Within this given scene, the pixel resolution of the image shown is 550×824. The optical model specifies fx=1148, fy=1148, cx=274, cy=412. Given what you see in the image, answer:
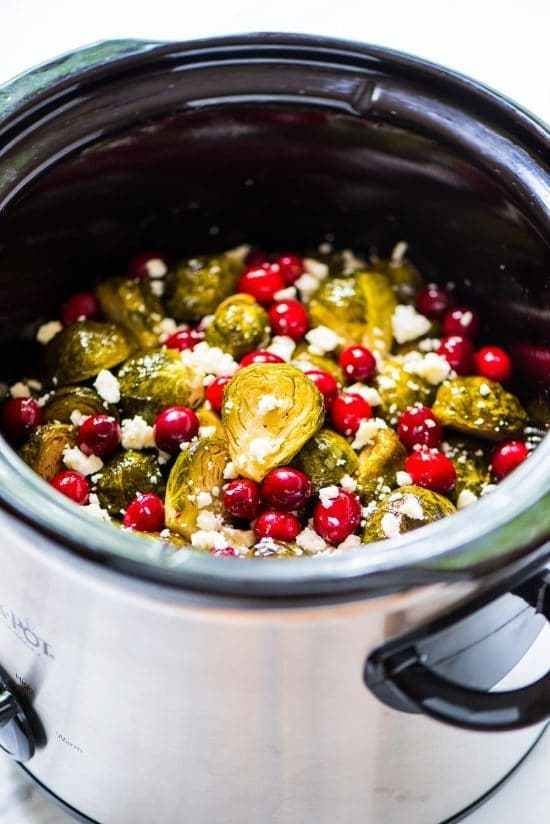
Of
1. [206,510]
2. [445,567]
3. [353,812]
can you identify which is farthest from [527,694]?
[206,510]

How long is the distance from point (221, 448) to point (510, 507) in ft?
1.36

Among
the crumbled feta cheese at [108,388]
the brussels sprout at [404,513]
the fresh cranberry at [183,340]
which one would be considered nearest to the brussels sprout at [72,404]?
the crumbled feta cheese at [108,388]

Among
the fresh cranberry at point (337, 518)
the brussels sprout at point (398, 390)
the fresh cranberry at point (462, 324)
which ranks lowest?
the fresh cranberry at point (337, 518)

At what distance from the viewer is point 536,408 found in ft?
4.10

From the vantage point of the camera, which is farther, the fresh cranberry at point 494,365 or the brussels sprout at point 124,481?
the fresh cranberry at point 494,365

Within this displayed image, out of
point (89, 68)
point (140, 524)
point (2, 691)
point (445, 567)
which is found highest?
point (89, 68)

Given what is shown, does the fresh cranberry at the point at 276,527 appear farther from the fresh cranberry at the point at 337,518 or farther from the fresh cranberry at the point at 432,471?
the fresh cranberry at the point at 432,471

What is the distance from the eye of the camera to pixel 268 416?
1132 mm

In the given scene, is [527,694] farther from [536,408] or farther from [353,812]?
[536,408]

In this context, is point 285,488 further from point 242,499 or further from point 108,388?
point 108,388

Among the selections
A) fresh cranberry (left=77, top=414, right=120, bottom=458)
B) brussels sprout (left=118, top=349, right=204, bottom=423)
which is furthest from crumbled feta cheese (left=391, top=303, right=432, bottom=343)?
fresh cranberry (left=77, top=414, right=120, bottom=458)

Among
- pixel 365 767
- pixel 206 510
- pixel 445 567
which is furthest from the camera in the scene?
pixel 206 510

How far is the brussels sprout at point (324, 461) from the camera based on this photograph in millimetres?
1155

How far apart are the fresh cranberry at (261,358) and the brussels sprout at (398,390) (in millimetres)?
116
